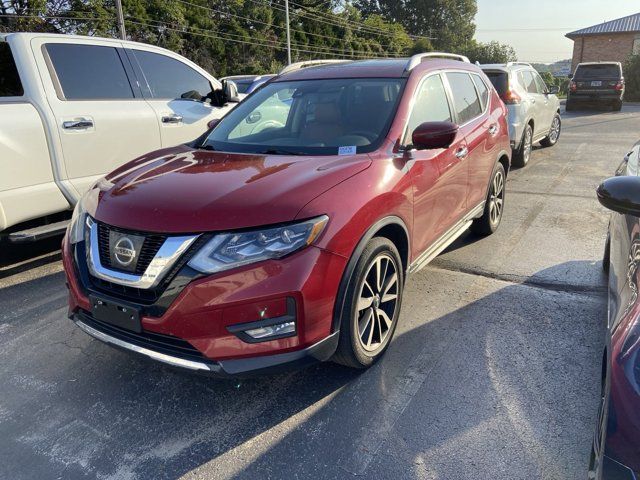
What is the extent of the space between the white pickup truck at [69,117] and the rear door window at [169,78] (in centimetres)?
1

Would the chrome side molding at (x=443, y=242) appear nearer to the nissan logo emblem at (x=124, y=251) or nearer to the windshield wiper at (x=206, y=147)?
the windshield wiper at (x=206, y=147)

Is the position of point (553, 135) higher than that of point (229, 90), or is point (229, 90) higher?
point (229, 90)

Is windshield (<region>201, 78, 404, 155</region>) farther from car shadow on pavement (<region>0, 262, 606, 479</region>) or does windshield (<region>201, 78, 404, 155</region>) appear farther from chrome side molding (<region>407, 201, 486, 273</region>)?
car shadow on pavement (<region>0, 262, 606, 479</region>)

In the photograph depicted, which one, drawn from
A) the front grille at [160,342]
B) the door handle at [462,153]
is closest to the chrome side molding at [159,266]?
the front grille at [160,342]

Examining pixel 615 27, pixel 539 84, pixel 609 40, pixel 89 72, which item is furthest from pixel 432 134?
pixel 615 27

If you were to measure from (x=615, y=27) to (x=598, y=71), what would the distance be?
22.3 metres

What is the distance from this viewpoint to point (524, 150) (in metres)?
8.73

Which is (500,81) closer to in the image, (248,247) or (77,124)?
(77,124)

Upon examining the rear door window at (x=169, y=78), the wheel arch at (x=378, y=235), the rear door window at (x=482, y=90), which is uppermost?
the rear door window at (x=169, y=78)

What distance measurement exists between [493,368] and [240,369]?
1.53m

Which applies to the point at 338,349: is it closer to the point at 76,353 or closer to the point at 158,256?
the point at 158,256

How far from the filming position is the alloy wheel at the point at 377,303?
280 cm

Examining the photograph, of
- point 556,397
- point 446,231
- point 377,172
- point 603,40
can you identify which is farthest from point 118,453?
point 603,40

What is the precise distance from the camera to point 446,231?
392cm
